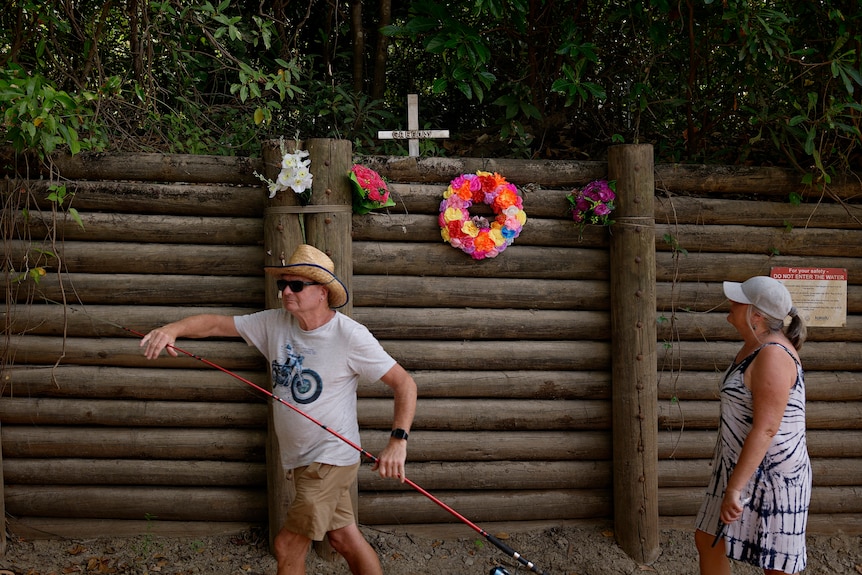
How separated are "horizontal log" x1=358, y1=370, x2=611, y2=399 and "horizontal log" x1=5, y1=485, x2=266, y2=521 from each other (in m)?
→ 1.08

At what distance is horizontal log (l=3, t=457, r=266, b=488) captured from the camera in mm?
4820

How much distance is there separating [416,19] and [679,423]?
10.8 ft

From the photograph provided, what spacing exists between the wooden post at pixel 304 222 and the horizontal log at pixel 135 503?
1.02 feet

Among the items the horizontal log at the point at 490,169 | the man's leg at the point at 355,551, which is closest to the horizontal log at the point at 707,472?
the horizontal log at the point at 490,169

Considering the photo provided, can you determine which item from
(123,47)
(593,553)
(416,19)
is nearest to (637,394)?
(593,553)

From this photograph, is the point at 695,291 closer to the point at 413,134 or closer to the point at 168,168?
the point at 413,134

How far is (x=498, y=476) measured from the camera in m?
5.02

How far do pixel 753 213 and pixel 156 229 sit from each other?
13.2 ft

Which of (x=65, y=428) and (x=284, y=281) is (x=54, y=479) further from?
(x=284, y=281)

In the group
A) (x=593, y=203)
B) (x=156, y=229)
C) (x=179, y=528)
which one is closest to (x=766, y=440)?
(x=593, y=203)

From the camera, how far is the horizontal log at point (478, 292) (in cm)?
494

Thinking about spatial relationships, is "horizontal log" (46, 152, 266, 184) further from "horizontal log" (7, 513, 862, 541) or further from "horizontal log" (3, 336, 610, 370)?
"horizontal log" (7, 513, 862, 541)

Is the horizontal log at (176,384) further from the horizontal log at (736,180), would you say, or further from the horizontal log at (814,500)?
the horizontal log at (736,180)

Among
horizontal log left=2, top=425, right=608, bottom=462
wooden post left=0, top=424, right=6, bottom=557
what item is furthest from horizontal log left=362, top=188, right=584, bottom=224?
wooden post left=0, top=424, right=6, bottom=557
